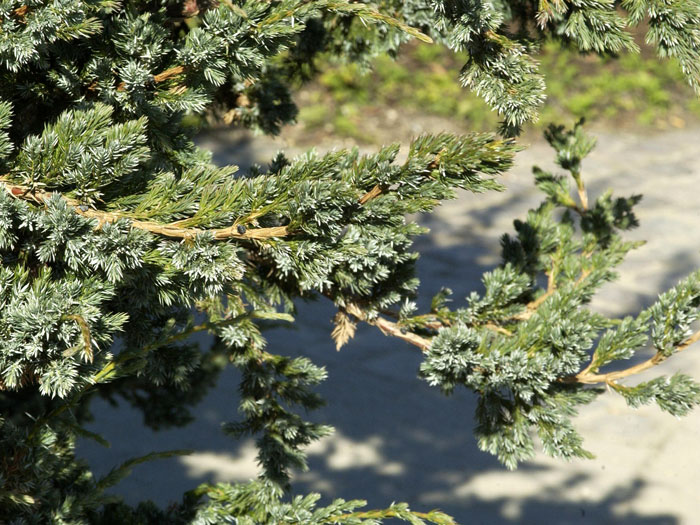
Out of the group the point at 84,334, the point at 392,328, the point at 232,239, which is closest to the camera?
the point at 84,334

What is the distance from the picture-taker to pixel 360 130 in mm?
6820

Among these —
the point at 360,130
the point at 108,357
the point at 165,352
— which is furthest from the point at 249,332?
the point at 360,130

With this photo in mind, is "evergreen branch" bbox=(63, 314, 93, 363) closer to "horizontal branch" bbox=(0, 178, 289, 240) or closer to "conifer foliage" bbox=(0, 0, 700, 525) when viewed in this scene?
"conifer foliage" bbox=(0, 0, 700, 525)

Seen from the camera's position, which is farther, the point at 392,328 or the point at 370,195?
the point at 392,328

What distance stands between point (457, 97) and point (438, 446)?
3.98 meters

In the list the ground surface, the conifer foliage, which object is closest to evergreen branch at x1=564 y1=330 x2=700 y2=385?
the conifer foliage

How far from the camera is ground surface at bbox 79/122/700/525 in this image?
3713mm

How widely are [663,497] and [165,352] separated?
2.69 metres

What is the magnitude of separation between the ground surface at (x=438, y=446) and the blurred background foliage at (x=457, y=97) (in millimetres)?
1919

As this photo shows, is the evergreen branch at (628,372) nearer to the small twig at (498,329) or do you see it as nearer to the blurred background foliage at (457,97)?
the small twig at (498,329)

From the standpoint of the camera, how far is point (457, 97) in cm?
719

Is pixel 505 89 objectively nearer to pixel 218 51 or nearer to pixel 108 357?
pixel 218 51

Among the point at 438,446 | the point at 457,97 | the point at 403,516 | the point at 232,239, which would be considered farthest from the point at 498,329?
the point at 457,97

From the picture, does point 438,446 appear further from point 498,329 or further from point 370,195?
point 370,195
